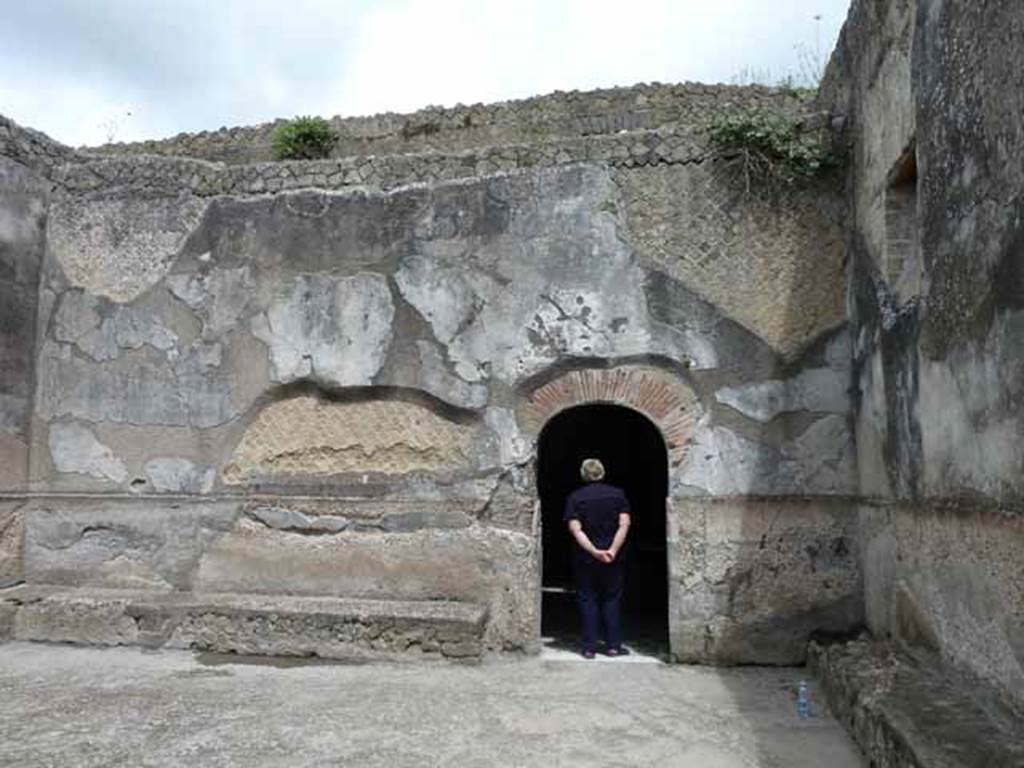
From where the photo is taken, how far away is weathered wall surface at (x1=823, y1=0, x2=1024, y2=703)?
10.3 ft

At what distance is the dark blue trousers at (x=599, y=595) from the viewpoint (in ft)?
18.4

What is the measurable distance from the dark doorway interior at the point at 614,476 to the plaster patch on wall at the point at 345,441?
2989mm

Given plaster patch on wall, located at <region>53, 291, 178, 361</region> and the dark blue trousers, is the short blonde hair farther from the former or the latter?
plaster patch on wall, located at <region>53, 291, 178, 361</region>

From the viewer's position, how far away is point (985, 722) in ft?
10.6

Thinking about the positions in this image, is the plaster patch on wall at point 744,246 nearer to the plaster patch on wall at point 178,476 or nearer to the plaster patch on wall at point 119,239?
the plaster patch on wall at point 119,239

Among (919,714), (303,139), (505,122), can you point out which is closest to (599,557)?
(919,714)

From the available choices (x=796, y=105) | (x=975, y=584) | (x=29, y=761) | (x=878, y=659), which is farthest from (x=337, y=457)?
(x=796, y=105)

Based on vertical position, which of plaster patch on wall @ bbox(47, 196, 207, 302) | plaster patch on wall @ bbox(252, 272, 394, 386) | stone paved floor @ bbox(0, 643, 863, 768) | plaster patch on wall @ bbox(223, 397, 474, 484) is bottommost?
stone paved floor @ bbox(0, 643, 863, 768)

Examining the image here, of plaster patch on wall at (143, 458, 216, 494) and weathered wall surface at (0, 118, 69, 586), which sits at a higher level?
weathered wall surface at (0, 118, 69, 586)

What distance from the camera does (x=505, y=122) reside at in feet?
32.0

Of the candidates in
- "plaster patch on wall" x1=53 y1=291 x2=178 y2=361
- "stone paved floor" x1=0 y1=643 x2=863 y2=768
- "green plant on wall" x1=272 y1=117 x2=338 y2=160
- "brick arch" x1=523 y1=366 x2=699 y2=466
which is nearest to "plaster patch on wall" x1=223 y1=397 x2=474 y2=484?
"brick arch" x1=523 y1=366 x2=699 y2=466

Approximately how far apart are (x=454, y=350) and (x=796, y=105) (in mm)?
4473

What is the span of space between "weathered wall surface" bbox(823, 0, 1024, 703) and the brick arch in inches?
38.9

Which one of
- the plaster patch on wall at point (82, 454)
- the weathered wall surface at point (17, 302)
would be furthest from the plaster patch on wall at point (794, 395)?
the weathered wall surface at point (17, 302)
